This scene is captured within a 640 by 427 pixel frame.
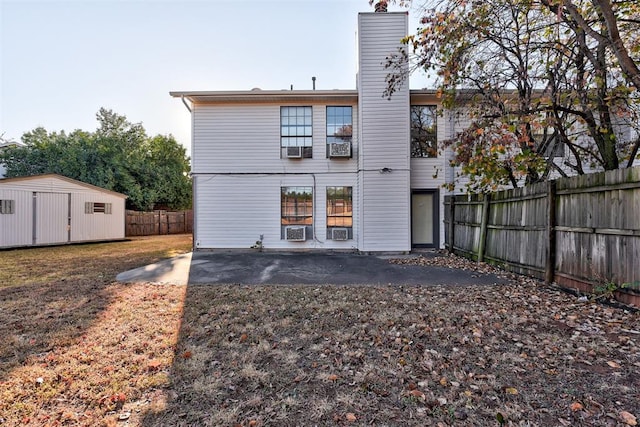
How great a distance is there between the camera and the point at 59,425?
1.91 m

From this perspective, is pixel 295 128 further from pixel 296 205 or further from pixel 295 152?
pixel 296 205

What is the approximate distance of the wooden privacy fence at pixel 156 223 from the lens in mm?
18203

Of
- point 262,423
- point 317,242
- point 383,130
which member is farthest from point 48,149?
point 262,423

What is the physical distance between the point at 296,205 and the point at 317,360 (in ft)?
24.4

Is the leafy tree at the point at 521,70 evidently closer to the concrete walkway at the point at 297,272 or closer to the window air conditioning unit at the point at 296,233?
the concrete walkway at the point at 297,272

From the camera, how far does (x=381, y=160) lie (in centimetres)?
929

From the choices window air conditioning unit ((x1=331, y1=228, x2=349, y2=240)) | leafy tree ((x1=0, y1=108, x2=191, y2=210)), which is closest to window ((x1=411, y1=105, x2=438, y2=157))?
window air conditioning unit ((x1=331, y1=228, x2=349, y2=240))

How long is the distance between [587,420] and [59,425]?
3464 mm

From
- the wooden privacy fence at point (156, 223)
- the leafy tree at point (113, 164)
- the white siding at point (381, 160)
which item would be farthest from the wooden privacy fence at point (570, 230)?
the leafy tree at point (113, 164)

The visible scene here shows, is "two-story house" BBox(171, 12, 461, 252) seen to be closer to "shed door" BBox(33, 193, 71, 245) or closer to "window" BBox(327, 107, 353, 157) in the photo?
"window" BBox(327, 107, 353, 157)

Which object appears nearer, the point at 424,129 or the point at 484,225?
the point at 484,225

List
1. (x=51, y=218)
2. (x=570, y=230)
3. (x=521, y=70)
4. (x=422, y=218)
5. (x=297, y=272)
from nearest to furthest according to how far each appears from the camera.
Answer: (x=570, y=230) → (x=521, y=70) → (x=297, y=272) → (x=422, y=218) → (x=51, y=218)

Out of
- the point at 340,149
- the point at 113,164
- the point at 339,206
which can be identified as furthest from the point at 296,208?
the point at 113,164

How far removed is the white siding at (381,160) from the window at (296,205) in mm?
1831
